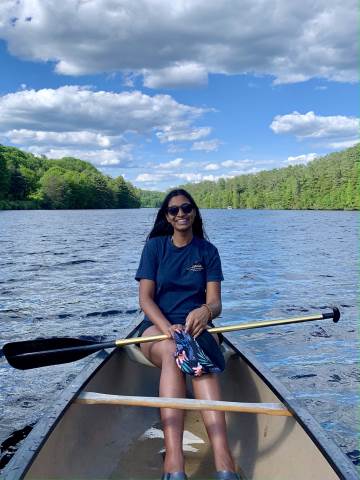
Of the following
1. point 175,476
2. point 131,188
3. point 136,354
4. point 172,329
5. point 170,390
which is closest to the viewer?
point 175,476

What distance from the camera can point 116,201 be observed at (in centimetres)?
12275

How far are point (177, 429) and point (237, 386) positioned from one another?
1475 mm

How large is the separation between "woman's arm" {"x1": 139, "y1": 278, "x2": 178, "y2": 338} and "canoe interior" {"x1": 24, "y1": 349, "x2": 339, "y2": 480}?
69 centimetres

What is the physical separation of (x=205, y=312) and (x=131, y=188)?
13086cm

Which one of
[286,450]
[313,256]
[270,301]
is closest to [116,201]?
[313,256]

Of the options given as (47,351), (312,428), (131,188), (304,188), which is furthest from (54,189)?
(312,428)

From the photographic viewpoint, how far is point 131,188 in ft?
437

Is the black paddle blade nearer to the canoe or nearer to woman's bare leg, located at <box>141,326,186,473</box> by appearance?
the canoe

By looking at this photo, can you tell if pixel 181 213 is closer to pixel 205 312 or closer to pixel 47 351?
pixel 205 312

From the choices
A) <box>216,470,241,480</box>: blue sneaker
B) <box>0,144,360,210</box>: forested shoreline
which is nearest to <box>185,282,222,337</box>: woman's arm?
<box>216,470,241,480</box>: blue sneaker

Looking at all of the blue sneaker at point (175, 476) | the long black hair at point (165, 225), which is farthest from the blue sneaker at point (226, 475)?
the long black hair at point (165, 225)

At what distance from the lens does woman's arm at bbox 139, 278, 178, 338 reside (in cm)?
369

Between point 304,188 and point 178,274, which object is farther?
point 304,188

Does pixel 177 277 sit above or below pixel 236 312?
above
